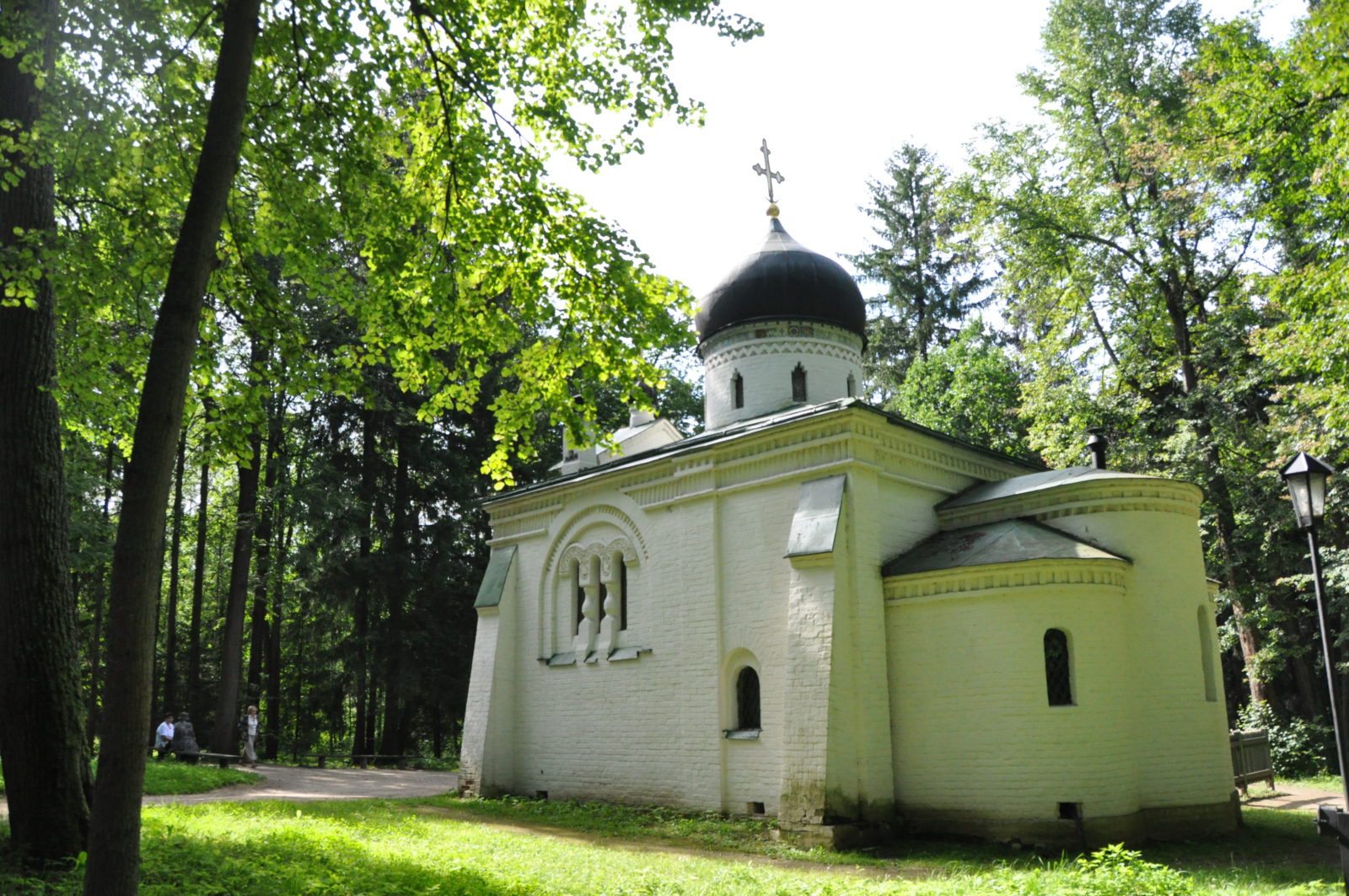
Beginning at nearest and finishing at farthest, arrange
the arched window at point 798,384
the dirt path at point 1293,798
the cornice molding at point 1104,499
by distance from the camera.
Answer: the cornice molding at point 1104,499 → the dirt path at point 1293,798 → the arched window at point 798,384

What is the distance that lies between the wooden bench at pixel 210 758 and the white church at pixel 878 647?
767 centimetres

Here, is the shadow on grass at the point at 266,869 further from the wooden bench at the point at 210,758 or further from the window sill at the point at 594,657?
the wooden bench at the point at 210,758

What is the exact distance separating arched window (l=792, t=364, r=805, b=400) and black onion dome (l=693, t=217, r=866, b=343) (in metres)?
1.01

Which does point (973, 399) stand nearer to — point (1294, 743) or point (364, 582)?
point (1294, 743)

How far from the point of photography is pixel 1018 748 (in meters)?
11.8

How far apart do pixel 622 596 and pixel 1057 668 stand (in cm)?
726

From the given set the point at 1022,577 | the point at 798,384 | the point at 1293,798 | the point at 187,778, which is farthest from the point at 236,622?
the point at 1293,798

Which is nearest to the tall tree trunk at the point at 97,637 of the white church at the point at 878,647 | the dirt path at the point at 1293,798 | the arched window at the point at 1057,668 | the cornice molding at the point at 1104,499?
the white church at the point at 878,647

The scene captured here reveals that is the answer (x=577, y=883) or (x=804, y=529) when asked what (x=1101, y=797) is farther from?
(x=577, y=883)

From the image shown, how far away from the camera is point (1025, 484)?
14125 millimetres

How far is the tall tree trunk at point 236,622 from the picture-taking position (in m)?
23.7

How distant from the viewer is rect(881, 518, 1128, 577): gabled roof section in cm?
1218

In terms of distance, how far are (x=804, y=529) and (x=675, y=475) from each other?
9.86ft

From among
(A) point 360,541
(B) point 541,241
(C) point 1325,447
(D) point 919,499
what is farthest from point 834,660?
(A) point 360,541
